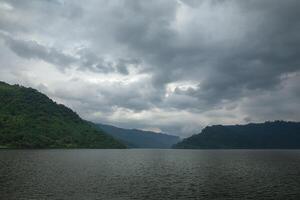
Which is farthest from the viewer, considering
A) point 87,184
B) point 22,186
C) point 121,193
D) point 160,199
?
point 87,184

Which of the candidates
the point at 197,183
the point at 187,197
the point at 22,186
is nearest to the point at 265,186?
the point at 197,183

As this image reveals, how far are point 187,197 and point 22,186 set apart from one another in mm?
41856

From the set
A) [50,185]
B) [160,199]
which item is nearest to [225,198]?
[160,199]

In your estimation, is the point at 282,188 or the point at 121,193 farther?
the point at 282,188

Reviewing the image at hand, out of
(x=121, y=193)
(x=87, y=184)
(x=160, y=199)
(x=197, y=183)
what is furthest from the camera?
(x=197, y=183)

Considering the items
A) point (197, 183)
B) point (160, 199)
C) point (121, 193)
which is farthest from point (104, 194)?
point (197, 183)

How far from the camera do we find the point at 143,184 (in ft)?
295

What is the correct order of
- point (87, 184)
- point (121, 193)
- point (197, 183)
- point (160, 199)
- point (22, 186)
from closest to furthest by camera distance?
1. point (160, 199)
2. point (121, 193)
3. point (22, 186)
4. point (87, 184)
5. point (197, 183)

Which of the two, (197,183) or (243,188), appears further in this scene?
(197,183)

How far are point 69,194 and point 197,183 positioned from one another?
3951cm

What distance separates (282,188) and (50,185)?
6161 cm

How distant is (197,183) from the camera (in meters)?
92.8

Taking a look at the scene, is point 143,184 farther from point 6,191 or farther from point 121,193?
point 6,191

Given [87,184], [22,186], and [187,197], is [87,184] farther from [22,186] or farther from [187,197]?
[187,197]
